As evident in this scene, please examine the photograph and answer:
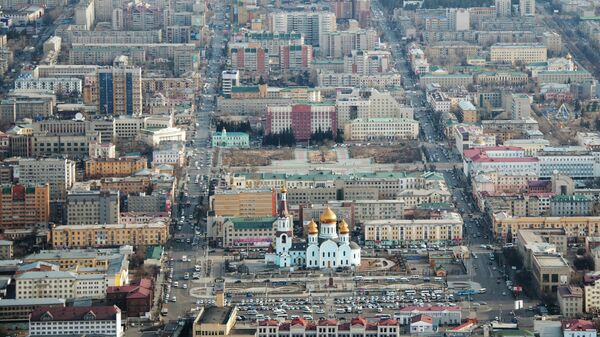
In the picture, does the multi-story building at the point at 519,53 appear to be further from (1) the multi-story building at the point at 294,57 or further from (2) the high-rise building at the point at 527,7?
(2) the high-rise building at the point at 527,7

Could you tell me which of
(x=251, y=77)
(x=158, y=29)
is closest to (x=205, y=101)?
(x=251, y=77)

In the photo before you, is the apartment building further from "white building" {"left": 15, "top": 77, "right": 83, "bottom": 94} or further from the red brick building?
"white building" {"left": 15, "top": 77, "right": 83, "bottom": 94}

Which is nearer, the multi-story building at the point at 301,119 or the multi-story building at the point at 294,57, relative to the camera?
the multi-story building at the point at 301,119

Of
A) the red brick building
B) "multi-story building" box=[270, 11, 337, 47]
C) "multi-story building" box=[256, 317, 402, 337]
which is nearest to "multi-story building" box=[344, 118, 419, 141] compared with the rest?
"multi-story building" box=[270, 11, 337, 47]

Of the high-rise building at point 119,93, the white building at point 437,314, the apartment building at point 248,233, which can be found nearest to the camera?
the white building at point 437,314

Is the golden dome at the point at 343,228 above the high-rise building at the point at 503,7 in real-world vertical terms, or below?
below

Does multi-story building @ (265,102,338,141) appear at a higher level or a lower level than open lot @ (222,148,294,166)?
higher

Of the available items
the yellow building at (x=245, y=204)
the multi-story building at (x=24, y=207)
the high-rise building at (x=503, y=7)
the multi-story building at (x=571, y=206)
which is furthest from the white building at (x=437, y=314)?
the high-rise building at (x=503, y=7)

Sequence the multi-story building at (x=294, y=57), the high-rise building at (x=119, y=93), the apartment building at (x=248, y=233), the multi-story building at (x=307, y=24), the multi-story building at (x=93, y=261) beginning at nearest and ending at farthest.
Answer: the multi-story building at (x=93, y=261), the apartment building at (x=248, y=233), the high-rise building at (x=119, y=93), the multi-story building at (x=294, y=57), the multi-story building at (x=307, y=24)

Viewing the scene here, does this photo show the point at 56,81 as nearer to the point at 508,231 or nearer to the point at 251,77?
the point at 251,77
